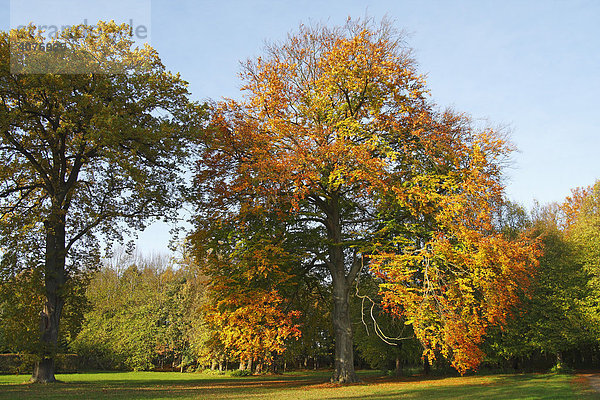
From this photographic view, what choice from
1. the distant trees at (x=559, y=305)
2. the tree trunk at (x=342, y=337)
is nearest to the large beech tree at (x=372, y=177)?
the tree trunk at (x=342, y=337)

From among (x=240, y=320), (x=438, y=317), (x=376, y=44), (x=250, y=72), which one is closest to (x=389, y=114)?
(x=376, y=44)

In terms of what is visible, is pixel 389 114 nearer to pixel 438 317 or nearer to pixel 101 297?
pixel 438 317

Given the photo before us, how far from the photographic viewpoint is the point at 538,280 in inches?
1104

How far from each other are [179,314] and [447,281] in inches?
1171

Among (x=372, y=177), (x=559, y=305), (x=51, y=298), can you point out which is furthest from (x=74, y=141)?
(x=559, y=305)

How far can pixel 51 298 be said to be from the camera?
Answer: 16984 mm

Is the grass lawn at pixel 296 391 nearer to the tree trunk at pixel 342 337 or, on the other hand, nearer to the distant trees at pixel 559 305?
the tree trunk at pixel 342 337

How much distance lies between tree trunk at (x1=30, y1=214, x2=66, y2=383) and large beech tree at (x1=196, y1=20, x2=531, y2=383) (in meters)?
5.75

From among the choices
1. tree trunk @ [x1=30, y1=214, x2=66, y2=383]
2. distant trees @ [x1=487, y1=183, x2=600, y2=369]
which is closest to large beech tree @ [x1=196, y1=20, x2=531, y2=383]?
tree trunk @ [x1=30, y1=214, x2=66, y2=383]

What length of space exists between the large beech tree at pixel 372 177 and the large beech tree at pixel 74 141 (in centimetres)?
229

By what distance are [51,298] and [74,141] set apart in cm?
641

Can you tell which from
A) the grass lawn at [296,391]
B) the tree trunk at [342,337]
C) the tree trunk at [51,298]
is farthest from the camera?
the tree trunk at [342,337]

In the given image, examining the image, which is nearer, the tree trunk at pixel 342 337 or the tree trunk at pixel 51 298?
the tree trunk at pixel 51 298

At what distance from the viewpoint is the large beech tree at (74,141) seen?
15062 mm
